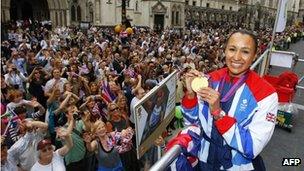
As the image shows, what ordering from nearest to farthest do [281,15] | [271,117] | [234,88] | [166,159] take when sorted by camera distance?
1. [166,159]
2. [271,117]
3. [234,88]
4. [281,15]

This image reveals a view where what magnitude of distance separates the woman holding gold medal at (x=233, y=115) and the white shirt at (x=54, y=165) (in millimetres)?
2566

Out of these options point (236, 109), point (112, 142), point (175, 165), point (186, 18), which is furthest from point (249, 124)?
point (186, 18)

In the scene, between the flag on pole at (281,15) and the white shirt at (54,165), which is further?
the flag on pole at (281,15)

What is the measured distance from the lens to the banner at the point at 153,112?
225 cm

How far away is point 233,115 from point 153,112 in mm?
604

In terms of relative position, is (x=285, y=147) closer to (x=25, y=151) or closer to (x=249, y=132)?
(x=249, y=132)

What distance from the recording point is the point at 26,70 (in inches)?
431

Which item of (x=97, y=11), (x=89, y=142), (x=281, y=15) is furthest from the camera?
(x=97, y=11)

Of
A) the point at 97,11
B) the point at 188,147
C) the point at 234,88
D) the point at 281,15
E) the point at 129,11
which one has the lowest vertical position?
the point at 188,147

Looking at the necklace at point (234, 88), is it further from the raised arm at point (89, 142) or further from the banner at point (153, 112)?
the raised arm at point (89, 142)

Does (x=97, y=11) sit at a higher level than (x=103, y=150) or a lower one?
higher

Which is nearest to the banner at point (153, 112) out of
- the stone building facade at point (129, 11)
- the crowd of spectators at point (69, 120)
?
the crowd of spectators at point (69, 120)

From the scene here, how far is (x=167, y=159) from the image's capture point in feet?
6.73

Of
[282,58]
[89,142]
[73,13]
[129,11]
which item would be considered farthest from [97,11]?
[89,142]
